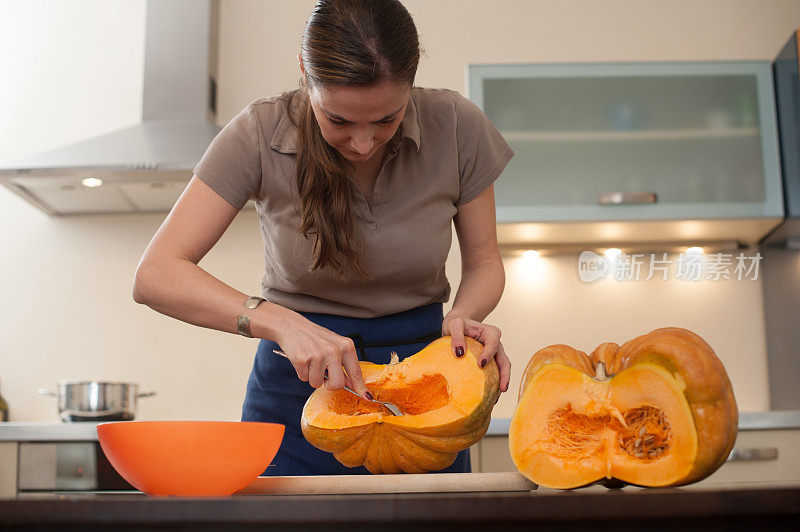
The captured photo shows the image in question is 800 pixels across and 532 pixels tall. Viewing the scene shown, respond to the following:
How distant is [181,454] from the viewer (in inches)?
27.4

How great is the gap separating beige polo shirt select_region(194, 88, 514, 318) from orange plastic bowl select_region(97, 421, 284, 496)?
0.51 meters

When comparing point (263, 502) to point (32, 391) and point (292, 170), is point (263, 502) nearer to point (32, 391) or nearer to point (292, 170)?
point (292, 170)

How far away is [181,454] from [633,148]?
2290 millimetres

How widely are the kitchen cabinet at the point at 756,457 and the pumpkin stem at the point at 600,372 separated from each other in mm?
1414

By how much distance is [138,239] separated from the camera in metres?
2.86

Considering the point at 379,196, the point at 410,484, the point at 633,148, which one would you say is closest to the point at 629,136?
the point at 633,148

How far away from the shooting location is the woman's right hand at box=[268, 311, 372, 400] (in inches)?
35.9

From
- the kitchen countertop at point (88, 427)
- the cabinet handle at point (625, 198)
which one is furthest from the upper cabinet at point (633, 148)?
the kitchen countertop at point (88, 427)

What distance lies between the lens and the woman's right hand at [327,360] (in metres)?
0.91

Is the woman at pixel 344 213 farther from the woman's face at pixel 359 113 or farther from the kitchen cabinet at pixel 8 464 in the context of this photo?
the kitchen cabinet at pixel 8 464

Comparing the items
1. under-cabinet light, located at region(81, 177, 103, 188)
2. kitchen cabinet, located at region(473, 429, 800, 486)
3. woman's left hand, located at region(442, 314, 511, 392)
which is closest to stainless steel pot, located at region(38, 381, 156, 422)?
under-cabinet light, located at region(81, 177, 103, 188)

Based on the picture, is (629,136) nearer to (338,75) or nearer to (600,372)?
(338,75)

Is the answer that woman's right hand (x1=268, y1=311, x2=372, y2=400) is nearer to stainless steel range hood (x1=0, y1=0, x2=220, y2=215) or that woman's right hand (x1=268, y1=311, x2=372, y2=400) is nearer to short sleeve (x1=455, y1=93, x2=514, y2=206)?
short sleeve (x1=455, y1=93, x2=514, y2=206)

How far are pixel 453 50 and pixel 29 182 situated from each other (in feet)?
5.12
